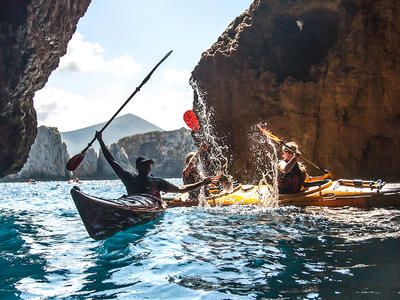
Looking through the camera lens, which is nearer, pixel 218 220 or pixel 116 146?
pixel 218 220

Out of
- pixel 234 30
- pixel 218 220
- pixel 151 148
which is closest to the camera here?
pixel 218 220

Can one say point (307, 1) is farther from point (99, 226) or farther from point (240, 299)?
point (240, 299)

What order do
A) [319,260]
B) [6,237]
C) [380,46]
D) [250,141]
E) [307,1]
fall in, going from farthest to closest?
[250,141] < [307,1] < [380,46] < [6,237] < [319,260]

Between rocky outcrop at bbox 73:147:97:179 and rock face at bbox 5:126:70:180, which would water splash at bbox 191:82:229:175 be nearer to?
rock face at bbox 5:126:70:180

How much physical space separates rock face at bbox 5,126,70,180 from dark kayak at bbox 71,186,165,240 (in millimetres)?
93425

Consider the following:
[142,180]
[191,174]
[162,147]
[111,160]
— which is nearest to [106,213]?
[111,160]

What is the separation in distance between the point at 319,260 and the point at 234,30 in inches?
765

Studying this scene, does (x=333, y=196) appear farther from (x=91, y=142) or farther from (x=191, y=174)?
(x=91, y=142)

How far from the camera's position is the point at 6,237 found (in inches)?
293

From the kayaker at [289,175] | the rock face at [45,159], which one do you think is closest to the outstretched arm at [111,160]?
the kayaker at [289,175]

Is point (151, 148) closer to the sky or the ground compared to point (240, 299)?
closer to the sky

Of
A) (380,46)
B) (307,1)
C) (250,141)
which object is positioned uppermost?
(307,1)

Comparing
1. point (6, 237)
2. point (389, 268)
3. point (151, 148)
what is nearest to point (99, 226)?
point (6, 237)

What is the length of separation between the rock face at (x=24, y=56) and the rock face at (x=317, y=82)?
802 centimetres
